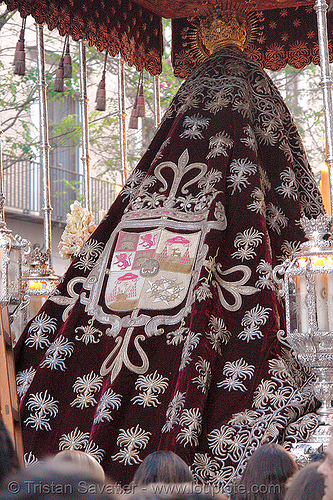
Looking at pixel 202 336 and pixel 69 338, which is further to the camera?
pixel 69 338

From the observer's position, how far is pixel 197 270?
13.0 ft

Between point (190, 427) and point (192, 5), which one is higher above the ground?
point (192, 5)

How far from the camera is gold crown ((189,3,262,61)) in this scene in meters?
5.12

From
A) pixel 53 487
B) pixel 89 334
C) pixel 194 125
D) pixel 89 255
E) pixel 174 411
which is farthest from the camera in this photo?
pixel 194 125

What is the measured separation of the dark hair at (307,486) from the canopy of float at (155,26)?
151 inches

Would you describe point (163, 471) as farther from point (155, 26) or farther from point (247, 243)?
point (155, 26)

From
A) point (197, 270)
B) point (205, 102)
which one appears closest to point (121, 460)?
point (197, 270)

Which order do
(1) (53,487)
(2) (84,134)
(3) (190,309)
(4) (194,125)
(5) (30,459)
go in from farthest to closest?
(2) (84,134)
(4) (194,125)
(3) (190,309)
(5) (30,459)
(1) (53,487)

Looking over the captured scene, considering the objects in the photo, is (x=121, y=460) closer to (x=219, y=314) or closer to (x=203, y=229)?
(x=219, y=314)

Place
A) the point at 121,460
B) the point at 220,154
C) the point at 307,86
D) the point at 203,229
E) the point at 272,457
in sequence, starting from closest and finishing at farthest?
the point at 272,457, the point at 121,460, the point at 203,229, the point at 220,154, the point at 307,86

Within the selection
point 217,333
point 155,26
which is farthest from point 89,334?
point 155,26

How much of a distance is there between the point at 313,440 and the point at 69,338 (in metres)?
1.39

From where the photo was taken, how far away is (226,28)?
5.13 m

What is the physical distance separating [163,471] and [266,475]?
24 cm
